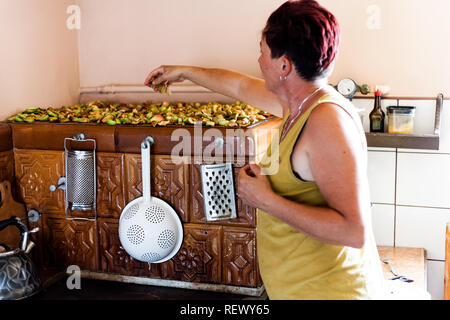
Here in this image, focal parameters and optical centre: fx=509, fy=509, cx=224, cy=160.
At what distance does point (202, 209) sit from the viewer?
1817 mm

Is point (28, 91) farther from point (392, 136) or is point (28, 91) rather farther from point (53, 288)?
point (392, 136)

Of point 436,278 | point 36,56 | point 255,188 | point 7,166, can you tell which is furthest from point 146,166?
A: point 436,278

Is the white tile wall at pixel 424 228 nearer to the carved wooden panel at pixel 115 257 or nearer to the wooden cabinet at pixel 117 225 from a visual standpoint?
the wooden cabinet at pixel 117 225

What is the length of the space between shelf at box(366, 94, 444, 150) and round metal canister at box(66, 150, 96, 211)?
115 centimetres

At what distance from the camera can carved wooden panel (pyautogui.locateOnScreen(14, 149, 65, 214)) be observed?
1.95 metres

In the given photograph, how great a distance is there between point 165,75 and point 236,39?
0.80m

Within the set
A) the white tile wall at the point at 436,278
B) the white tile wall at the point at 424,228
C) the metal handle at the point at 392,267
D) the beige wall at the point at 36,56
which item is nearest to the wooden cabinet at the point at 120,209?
the beige wall at the point at 36,56

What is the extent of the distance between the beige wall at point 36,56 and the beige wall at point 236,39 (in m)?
0.12

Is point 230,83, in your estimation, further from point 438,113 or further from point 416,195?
point 416,195

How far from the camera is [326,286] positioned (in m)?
1.08

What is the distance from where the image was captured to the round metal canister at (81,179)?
1.89m

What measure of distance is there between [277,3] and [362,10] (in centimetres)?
39
